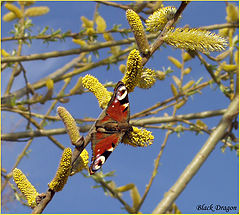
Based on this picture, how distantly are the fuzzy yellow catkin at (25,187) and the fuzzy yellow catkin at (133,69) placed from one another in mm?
267

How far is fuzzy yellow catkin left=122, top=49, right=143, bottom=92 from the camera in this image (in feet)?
2.17

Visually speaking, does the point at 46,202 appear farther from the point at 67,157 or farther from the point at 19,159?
the point at 19,159

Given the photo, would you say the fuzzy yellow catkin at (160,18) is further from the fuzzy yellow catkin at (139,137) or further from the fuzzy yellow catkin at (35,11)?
the fuzzy yellow catkin at (35,11)

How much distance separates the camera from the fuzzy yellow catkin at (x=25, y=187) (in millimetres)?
718

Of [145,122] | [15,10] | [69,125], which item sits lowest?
[69,125]

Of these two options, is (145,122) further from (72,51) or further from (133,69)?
(133,69)

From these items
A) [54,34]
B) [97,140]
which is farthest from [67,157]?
[54,34]

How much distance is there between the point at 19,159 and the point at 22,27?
2.76 ft

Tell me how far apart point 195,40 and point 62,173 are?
366mm

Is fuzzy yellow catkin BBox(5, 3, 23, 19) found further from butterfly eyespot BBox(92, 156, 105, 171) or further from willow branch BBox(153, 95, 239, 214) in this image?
butterfly eyespot BBox(92, 156, 105, 171)

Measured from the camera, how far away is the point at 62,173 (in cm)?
65

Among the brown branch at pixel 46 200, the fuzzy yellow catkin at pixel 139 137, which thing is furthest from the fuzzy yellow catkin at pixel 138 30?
the brown branch at pixel 46 200

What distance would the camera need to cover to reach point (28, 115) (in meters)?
2.34

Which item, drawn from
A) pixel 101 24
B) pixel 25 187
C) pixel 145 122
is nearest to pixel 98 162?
pixel 25 187
